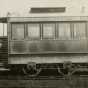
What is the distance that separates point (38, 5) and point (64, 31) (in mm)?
1109

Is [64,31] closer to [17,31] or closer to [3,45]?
[17,31]

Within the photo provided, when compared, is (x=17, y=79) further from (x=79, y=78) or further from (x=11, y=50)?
(x=79, y=78)

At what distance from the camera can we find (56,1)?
20.0 ft

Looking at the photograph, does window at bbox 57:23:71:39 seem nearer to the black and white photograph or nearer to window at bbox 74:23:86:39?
the black and white photograph

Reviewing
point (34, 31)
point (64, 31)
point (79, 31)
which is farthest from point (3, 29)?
point (79, 31)

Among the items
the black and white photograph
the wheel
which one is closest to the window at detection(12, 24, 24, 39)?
the black and white photograph

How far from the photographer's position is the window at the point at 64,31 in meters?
7.13

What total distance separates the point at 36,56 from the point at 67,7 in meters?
1.35

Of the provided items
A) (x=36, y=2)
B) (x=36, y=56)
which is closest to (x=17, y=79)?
(x=36, y=56)

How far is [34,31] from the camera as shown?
7.24 metres

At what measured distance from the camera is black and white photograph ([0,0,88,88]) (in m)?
6.98

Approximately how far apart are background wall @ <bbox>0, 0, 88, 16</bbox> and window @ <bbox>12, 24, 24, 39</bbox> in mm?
513

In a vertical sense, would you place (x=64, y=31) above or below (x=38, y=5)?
below

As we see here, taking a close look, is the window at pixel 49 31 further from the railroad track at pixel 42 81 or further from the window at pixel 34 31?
the railroad track at pixel 42 81
